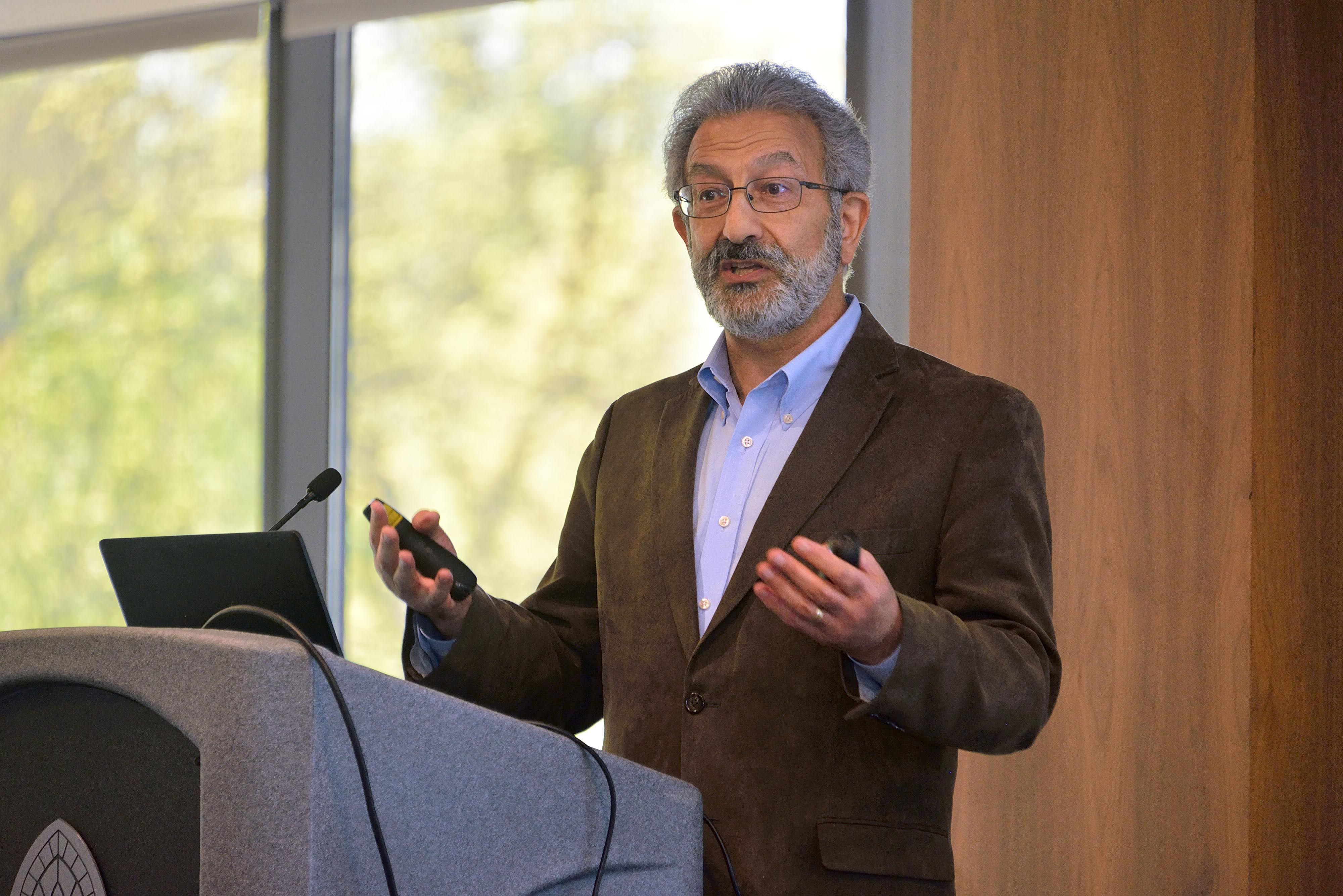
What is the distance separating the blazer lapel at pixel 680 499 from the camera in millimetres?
1406

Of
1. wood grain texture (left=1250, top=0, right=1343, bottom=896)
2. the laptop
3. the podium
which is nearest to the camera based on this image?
the podium

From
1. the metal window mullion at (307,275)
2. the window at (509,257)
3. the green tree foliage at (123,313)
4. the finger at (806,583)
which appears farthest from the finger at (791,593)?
the green tree foliage at (123,313)

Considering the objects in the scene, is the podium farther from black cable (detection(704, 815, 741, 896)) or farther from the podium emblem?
black cable (detection(704, 815, 741, 896))

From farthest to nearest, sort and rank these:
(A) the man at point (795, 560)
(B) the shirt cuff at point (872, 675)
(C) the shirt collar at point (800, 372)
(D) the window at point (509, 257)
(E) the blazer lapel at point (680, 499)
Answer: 1. (D) the window at point (509, 257)
2. (C) the shirt collar at point (800, 372)
3. (E) the blazer lapel at point (680, 499)
4. (A) the man at point (795, 560)
5. (B) the shirt cuff at point (872, 675)

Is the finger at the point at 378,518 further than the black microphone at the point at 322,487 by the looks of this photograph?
No

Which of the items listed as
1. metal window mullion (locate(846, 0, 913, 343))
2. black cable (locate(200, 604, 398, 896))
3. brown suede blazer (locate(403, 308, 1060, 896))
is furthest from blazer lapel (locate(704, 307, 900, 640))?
metal window mullion (locate(846, 0, 913, 343))

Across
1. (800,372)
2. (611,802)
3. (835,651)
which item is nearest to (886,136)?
(800,372)

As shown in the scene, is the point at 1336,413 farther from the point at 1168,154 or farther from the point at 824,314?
the point at 824,314

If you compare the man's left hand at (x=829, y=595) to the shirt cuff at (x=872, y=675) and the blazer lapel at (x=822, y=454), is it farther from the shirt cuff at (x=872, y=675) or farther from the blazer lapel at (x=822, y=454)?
the blazer lapel at (x=822, y=454)

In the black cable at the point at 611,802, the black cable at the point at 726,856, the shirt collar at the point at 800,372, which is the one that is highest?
the shirt collar at the point at 800,372

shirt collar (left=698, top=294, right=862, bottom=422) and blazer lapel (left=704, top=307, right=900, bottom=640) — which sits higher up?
shirt collar (left=698, top=294, right=862, bottom=422)

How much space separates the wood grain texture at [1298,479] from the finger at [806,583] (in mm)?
1353

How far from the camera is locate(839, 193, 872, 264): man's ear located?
1663mm

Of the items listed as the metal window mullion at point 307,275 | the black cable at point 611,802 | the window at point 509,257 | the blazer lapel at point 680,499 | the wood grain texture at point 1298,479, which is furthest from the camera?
the metal window mullion at point 307,275
